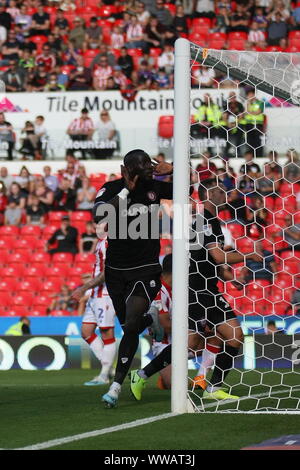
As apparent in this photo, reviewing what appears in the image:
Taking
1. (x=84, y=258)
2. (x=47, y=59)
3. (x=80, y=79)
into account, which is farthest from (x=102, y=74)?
(x=84, y=258)

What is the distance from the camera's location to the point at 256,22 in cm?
2172

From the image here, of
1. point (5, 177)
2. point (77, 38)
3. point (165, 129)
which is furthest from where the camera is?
point (77, 38)

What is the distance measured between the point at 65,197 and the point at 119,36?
4.91 meters

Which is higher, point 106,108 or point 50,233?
point 106,108

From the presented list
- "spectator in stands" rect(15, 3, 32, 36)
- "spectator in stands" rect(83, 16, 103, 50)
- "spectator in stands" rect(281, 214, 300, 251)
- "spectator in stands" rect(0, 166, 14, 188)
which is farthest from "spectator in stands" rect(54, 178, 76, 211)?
"spectator in stands" rect(281, 214, 300, 251)

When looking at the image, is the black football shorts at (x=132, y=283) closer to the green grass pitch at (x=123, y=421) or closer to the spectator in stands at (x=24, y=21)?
the green grass pitch at (x=123, y=421)

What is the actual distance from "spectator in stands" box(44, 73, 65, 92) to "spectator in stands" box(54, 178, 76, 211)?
8.76 ft

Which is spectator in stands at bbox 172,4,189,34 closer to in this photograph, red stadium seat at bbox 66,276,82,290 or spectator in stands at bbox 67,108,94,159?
spectator in stands at bbox 67,108,94,159

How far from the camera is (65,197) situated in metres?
19.4

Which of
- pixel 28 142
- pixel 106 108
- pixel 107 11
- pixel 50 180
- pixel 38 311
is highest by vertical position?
pixel 107 11

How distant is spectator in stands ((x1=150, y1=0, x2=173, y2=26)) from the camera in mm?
22484

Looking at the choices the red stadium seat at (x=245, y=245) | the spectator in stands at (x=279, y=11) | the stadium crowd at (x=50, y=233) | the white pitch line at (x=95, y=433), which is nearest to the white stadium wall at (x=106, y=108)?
the stadium crowd at (x=50, y=233)

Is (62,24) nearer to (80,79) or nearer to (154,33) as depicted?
(154,33)

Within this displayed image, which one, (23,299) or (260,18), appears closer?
(23,299)
